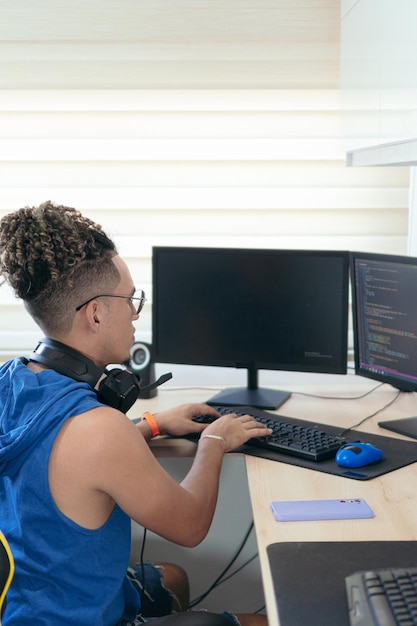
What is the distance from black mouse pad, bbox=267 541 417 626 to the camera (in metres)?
1.12

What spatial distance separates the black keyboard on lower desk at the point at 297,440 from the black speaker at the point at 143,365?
1.24ft

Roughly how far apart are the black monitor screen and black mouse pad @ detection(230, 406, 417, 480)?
0.69ft

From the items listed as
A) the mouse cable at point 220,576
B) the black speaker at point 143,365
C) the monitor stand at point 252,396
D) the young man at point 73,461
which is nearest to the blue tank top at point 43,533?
the young man at point 73,461

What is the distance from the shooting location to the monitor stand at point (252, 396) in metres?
2.25

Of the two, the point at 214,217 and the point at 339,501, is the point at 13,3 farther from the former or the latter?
the point at 339,501

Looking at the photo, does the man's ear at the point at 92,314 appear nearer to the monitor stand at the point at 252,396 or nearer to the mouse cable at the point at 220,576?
the monitor stand at the point at 252,396

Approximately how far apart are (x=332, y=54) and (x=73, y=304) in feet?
4.70

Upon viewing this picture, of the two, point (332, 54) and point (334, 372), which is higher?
point (332, 54)

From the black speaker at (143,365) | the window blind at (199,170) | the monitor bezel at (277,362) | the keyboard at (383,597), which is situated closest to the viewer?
the keyboard at (383,597)

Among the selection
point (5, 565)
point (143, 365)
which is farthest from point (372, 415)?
point (5, 565)

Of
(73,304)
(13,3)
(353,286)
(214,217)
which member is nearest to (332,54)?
(214,217)

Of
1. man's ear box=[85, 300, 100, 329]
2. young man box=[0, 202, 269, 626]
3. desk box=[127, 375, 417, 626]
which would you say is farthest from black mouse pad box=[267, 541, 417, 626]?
man's ear box=[85, 300, 100, 329]

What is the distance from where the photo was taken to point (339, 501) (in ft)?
5.07

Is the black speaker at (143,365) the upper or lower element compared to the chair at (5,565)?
upper
